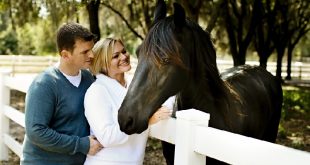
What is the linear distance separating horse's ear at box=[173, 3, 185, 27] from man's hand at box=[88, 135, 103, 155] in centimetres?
82

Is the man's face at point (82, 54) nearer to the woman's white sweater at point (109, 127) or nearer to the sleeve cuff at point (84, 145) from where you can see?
the woman's white sweater at point (109, 127)

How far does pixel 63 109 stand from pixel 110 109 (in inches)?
13.0

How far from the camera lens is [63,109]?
263cm

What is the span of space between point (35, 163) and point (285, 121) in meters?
8.03

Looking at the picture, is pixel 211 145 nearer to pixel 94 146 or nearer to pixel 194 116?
pixel 194 116

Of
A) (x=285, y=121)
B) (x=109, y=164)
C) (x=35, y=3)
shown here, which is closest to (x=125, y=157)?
(x=109, y=164)

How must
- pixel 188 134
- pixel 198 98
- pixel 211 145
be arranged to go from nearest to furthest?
pixel 211 145 → pixel 188 134 → pixel 198 98

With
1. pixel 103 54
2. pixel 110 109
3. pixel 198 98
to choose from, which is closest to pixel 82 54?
pixel 103 54

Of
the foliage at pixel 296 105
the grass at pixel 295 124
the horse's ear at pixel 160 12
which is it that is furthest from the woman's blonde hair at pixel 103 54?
the foliage at pixel 296 105

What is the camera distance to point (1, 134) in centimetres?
591

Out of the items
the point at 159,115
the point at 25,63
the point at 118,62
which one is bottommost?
the point at 25,63

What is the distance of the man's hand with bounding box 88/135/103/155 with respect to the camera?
2.55 m

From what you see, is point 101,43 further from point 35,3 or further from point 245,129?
point 35,3

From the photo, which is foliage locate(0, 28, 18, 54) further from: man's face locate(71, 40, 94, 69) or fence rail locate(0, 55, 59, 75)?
man's face locate(71, 40, 94, 69)
